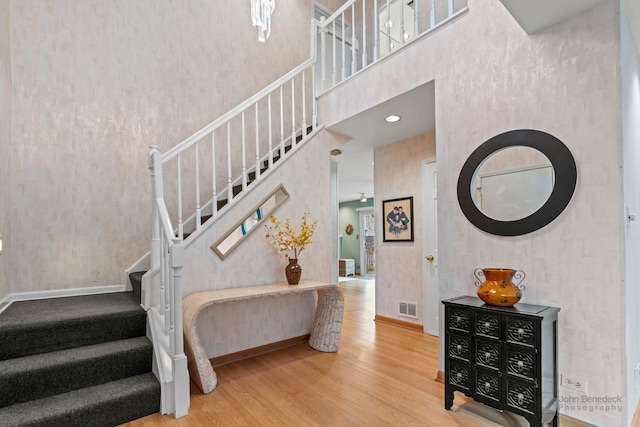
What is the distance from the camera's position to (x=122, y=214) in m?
3.49

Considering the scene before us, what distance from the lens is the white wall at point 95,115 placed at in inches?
120

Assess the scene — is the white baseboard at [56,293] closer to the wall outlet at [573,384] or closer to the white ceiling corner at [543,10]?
the wall outlet at [573,384]

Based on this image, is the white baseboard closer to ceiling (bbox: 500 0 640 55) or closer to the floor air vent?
the floor air vent

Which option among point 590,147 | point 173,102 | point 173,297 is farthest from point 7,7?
point 590,147

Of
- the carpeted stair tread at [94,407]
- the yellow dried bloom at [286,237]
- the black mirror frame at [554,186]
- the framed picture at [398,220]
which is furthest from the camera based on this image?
the framed picture at [398,220]

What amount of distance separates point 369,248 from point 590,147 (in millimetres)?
8808

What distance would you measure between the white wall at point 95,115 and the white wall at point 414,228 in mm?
2349

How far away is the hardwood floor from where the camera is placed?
86.4 inches

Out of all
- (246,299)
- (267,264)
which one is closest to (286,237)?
(267,264)

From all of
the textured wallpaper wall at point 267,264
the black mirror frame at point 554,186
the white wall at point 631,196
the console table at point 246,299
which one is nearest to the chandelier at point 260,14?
the textured wallpaper wall at point 267,264

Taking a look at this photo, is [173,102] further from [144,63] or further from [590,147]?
[590,147]

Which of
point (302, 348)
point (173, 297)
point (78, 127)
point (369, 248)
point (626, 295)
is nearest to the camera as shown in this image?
point (626, 295)

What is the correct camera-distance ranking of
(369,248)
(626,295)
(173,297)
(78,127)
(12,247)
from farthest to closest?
(369,248) → (78,127) → (12,247) → (173,297) → (626,295)

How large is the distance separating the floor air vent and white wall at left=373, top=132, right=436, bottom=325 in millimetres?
45
